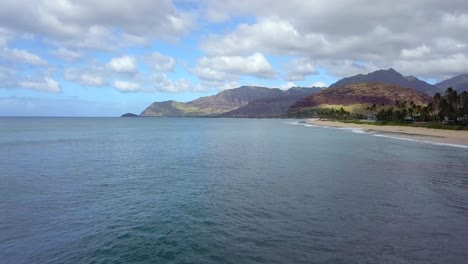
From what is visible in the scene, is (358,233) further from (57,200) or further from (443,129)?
(443,129)

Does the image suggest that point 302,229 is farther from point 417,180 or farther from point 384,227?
point 417,180

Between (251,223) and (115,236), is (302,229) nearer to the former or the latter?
(251,223)

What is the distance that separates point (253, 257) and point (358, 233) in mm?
6323

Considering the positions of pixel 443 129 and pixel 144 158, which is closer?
pixel 144 158

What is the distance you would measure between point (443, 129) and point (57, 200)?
4680 inches

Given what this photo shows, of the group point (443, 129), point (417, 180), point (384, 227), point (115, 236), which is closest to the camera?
point (115, 236)

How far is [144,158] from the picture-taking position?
166 ft

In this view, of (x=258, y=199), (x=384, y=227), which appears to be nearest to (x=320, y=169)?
(x=258, y=199)

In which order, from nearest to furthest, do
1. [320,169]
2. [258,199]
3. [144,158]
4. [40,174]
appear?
[258,199]
[40,174]
[320,169]
[144,158]

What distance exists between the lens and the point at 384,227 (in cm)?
1888

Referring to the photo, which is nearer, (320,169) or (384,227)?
(384,227)

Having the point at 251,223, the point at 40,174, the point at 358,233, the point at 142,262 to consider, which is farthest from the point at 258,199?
the point at 40,174

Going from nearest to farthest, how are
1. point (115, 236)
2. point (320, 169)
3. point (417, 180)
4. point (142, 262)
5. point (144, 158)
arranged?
point (142, 262)
point (115, 236)
point (417, 180)
point (320, 169)
point (144, 158)

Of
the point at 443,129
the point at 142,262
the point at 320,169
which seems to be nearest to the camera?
the point at 142,262
